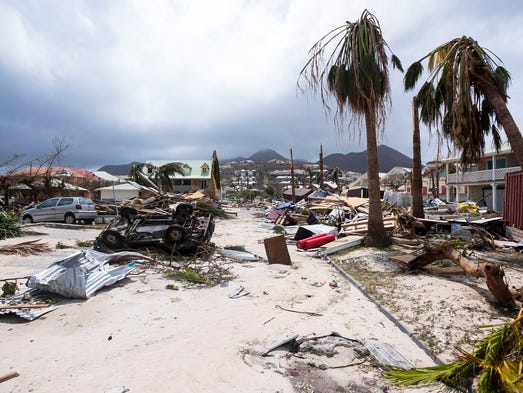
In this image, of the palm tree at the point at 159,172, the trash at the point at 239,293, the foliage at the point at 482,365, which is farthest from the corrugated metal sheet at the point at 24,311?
the palm tree at the point at 159,172

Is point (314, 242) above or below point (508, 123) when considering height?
below

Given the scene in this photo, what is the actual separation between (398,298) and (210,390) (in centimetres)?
417

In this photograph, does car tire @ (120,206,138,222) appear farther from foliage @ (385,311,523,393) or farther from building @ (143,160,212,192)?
building @ (143,160,212,192)

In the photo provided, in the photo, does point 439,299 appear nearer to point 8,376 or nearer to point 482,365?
point 482,365

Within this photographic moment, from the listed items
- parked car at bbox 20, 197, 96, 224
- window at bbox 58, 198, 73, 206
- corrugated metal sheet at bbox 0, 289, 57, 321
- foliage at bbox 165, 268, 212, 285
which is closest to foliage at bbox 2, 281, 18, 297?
corrugated metal sheet at bbox 0, 289, 57, 321

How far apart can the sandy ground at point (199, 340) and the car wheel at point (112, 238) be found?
2.99 meters

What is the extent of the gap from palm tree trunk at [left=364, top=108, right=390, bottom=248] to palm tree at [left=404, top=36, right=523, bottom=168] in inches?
69.8

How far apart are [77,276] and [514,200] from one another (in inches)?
587

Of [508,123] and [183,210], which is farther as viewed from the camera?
[183,210]

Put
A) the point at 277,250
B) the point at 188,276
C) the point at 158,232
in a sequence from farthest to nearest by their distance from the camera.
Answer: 1. the point at 158,232
2. the point at 277,250
3. the point at 188,276

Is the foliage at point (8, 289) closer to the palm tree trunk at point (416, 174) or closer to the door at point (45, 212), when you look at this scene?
the door at point (45, 212)

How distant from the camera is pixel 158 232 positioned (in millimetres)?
10555

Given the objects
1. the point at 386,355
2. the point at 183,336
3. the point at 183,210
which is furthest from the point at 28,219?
the point at 386,355

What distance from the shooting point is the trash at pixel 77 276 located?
20.0 ft
